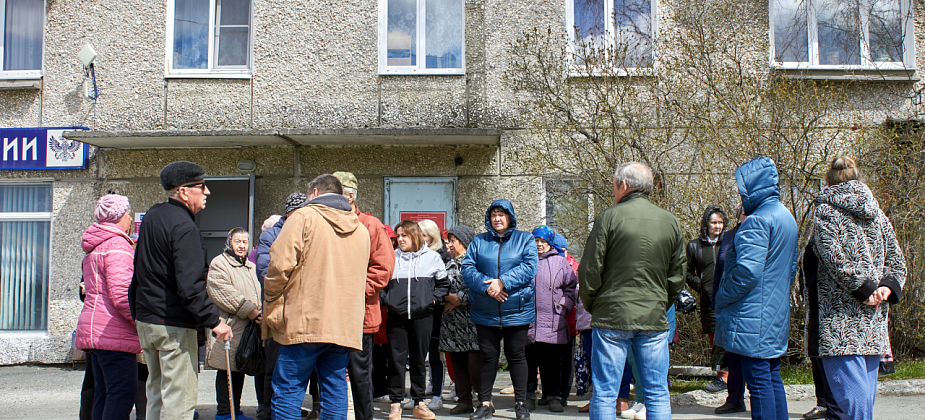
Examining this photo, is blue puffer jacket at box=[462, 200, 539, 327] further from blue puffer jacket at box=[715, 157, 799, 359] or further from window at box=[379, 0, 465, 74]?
window at box=[379, 0, 465, 74]

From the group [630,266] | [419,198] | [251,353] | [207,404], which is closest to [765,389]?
[630,266]

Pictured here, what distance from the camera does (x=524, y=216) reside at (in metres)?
8.92

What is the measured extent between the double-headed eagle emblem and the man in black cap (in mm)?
6283

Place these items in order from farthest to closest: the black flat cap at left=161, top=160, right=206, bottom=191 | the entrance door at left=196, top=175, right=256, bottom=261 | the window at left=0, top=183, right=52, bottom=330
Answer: the entrance door at left=196, top=175, right=256, bottom=261
the window at left=0, top=183, right=52, bottom=330
the black flat cap at left=161, top=160, right=206, bottom=191

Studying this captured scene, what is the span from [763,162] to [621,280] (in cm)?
117

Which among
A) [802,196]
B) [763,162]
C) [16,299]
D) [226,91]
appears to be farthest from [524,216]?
[16,299]

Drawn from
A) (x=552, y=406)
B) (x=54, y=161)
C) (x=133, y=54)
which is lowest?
(x=552, y=406)

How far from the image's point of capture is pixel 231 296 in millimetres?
5059

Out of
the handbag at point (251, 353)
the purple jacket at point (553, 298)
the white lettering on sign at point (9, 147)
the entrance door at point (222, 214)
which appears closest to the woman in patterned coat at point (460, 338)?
the purple jacket at point (553, 298)

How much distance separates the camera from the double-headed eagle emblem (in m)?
9.20

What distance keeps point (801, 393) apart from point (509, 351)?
2.71 meters

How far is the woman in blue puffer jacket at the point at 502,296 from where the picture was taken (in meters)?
5.27

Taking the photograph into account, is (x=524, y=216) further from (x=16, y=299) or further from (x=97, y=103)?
(x=16, y=299)

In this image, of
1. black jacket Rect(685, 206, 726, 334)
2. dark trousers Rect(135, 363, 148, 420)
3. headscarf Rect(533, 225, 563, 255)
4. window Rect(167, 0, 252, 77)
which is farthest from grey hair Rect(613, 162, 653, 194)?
window Rect(167, 0, 252, 77)
